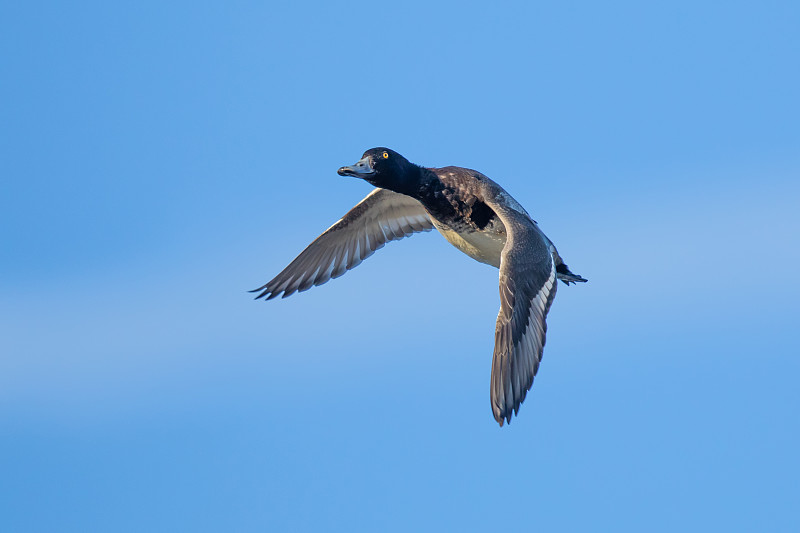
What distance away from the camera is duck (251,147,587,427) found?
1240 cm

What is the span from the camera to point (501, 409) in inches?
465

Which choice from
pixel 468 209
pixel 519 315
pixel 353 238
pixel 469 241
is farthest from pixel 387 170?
pixel 519 315

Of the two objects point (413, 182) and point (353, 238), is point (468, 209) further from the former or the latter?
point (353, 238)

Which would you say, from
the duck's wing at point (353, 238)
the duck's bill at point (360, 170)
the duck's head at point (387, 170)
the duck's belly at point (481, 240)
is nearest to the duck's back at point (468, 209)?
the duck's belly at point (481, 240)

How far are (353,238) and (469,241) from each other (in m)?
2.82

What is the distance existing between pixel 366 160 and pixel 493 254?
2.50 metres

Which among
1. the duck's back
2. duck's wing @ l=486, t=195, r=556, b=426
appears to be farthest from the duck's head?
duck's wing @ l=486, t=195, r=556, b=426

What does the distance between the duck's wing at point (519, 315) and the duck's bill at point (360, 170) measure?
7.75 feet

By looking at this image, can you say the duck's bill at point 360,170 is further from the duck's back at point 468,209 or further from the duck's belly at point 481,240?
the duck's belly at point 481,240

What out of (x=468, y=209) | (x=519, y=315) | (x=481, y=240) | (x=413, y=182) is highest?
(x=413, y=182)

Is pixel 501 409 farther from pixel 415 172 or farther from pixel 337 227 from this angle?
pixel 337 227

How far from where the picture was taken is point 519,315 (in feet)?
41.7

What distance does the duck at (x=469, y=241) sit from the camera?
40.7 ft

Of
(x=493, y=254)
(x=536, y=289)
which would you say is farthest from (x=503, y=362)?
(x=493, y=254)
